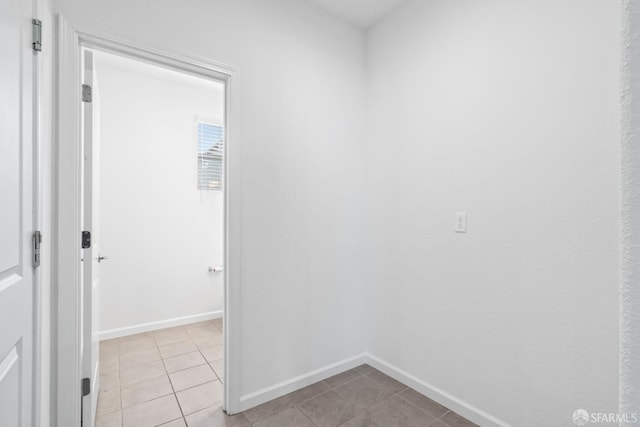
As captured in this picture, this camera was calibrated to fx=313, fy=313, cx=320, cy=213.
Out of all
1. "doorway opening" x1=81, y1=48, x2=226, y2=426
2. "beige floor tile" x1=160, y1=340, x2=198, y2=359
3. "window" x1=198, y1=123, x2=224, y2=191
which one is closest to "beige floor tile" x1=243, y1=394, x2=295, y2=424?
"doorway opening" x1=81, y1=48, x2=226, y2=426

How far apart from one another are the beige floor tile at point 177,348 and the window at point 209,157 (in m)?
1.74

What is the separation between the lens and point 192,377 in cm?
243

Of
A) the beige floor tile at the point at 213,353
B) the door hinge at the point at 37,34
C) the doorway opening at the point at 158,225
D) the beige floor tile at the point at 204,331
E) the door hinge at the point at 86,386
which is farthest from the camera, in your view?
the beige floor tile at the point at 204,331

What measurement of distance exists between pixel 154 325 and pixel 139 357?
0.70 meters

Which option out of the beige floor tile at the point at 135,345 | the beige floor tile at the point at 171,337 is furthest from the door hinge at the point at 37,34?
the beige floor tile at the point at 171,337

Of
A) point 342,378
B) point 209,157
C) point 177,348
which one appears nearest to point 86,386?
point 177,348

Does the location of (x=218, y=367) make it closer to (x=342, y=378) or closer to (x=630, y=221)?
(x=342, y=378)

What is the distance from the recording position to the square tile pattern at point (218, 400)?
1909 millimetres

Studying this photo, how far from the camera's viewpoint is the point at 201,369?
256cm

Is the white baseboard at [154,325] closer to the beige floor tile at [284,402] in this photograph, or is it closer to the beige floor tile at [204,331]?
the beige floor tile at [204,331]

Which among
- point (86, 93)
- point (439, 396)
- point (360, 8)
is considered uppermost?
point (360, 8)

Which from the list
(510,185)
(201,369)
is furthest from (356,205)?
(201,369)

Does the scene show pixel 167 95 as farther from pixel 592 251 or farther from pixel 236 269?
pixel 592 251

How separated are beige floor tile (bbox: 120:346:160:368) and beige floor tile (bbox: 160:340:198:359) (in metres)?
0.06
